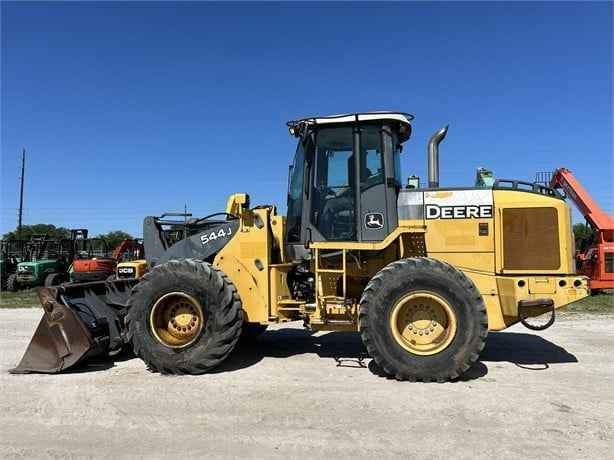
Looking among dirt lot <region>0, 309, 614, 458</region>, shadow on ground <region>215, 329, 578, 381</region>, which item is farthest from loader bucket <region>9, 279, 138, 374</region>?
shadow on ground <region>215, 329, 578, 381</region>

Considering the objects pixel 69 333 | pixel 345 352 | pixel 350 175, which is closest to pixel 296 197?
pixel 350 175

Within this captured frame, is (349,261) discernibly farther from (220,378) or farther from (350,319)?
(220,378)

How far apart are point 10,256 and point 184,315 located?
2020 cm

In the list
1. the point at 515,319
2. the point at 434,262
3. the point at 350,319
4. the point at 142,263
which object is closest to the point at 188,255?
the point at 142,263

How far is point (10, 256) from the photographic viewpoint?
2298 cm

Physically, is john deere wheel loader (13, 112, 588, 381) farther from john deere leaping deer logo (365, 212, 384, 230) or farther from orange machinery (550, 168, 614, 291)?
orange machinery (550, 168, 614, 291)

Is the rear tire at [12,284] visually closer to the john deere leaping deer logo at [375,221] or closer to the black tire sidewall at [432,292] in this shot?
the john deere leaping deer logo at [375,221]

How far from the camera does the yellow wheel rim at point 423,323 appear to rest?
571cm

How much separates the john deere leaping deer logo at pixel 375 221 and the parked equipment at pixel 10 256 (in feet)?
65.7

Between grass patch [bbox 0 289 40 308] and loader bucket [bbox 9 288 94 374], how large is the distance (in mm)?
9880

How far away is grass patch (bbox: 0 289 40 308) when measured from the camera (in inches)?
600

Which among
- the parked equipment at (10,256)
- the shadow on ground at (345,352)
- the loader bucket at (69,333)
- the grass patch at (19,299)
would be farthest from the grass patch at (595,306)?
the parked equipment at (10,256)

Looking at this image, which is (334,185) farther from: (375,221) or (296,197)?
(375,221)

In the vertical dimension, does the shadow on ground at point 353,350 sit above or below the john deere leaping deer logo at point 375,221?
below
